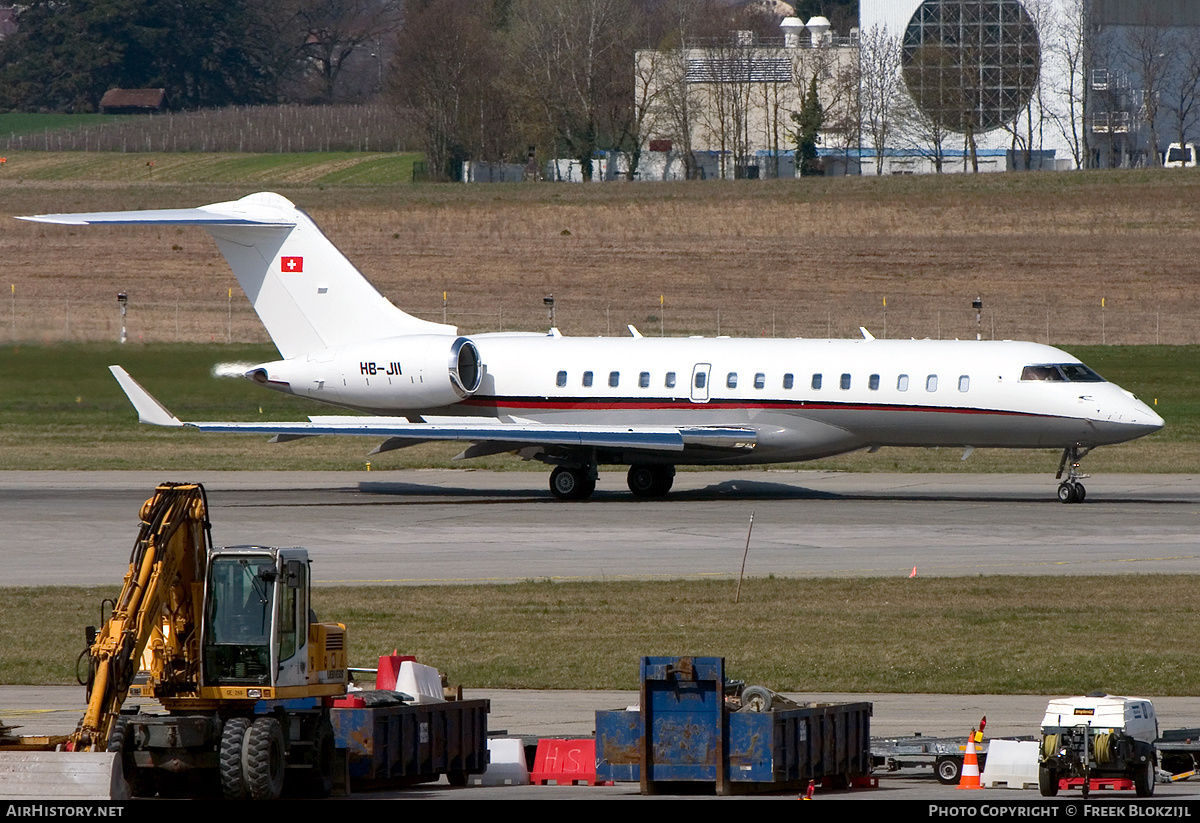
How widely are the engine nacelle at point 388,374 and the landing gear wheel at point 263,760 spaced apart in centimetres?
2170

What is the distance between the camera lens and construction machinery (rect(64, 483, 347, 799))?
12547mm

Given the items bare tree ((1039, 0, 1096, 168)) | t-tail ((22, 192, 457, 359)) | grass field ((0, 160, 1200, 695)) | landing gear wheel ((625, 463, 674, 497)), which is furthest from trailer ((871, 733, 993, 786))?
bare tree ((1039, 0, 1096, 168))

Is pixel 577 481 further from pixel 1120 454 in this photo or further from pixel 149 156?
pixel 149 156

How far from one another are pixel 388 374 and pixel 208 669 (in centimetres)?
2142

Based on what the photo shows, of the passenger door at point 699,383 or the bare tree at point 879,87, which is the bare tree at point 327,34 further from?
the passenger door at point 699,383

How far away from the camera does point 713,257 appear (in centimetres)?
8212

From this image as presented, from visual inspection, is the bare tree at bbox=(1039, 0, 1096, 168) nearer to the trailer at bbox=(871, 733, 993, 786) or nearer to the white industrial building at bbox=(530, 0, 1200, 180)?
the white industrial building at bbox=(530, 0, 1200, 180)

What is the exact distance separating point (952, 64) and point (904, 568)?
306ft

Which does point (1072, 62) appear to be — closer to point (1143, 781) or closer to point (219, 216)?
point (219, 216)

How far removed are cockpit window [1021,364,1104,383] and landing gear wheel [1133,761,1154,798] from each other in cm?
2010

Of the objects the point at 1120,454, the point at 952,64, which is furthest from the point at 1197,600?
the point at 952,64

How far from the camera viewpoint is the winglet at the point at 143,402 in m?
31.7

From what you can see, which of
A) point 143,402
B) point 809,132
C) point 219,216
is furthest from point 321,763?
point 809,132

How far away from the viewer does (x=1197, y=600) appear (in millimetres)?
22734
